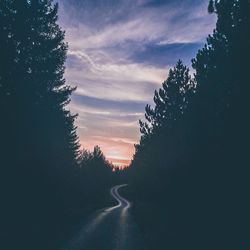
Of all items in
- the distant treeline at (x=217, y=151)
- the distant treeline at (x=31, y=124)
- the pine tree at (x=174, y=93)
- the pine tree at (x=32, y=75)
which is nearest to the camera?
the distant treeline at (x=217, y=151)

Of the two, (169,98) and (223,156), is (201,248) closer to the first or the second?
(223,156)

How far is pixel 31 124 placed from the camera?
758 inches

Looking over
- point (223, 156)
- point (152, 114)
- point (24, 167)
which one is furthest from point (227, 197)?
point (152, 114)

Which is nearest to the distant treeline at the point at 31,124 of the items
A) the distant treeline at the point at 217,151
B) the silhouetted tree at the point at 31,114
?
the silhouetted tree at the point at 31,114

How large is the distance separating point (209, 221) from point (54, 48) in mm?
15836

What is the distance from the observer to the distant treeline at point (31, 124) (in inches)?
666

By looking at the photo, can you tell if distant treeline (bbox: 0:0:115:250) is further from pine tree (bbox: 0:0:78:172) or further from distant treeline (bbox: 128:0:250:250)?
distant treeline (bbox: 128:0:250:250)

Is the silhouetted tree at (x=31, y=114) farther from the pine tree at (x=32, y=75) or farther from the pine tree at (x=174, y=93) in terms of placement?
the pine tree at (x=174, y=93)

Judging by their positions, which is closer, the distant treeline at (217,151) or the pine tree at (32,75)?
the distant treeline at (217,151)

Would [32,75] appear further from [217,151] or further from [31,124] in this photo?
[217,151]

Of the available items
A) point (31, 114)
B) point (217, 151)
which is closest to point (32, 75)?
point (31, 114)

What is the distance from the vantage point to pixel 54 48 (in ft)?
78.5

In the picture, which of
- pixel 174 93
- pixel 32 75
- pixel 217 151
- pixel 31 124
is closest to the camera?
pixel 217 151

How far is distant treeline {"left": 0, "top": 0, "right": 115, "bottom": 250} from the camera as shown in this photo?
1691 centimetres
